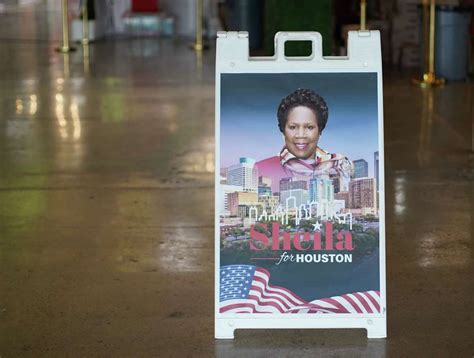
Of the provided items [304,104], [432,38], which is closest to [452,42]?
[432,38]

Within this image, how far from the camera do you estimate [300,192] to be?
4629 mm

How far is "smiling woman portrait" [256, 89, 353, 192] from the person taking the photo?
462 cm

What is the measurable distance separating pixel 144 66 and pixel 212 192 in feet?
22.1

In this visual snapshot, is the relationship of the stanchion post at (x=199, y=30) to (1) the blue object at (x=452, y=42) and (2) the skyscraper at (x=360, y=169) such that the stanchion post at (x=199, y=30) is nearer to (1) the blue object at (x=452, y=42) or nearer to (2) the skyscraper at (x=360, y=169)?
(1) the blue object at (x=452, y=42)

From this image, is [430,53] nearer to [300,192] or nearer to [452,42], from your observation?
[452,42]

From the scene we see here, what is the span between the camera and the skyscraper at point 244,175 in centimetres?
462

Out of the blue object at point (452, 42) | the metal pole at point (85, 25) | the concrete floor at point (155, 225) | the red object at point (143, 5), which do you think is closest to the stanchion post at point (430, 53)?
the blue object at point (452, 42)

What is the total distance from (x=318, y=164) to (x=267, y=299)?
616mm

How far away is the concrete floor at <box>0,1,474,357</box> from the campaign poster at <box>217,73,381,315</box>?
10.3 inches

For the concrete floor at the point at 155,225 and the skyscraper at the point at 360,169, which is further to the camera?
the concrete floor at the point at 155,225

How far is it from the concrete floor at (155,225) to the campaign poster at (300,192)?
26 centimetres

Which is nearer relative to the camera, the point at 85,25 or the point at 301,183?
the point at 301,183

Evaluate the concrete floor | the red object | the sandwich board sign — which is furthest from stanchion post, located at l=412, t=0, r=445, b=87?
the sandwich board sign

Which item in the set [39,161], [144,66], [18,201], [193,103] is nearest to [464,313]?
[18,201]
